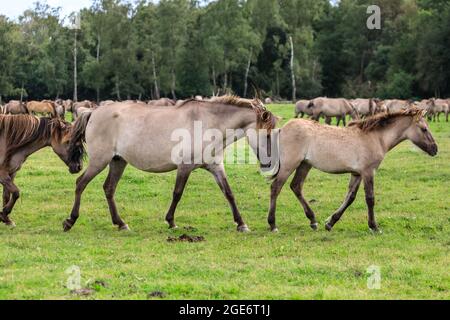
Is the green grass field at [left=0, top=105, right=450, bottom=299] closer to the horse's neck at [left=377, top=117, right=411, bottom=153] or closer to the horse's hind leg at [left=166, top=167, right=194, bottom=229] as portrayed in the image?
the horse's hind leg at [left=166, top=167, right=194, bottom=229]

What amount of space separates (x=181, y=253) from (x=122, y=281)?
6.07 ft

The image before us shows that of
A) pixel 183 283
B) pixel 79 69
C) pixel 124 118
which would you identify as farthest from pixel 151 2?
pixel 183 283

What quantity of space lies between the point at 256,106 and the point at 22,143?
13.1 ft

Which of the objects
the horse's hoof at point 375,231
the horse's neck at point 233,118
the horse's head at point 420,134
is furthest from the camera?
the horse's head at point 420,134

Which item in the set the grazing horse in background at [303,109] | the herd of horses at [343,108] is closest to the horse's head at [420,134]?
the herd of horses at [343,108]

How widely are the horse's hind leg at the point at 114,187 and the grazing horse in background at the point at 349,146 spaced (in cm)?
254

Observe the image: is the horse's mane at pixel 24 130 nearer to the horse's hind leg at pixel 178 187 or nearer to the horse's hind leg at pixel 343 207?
the horse's hind leg at pixel 178 187

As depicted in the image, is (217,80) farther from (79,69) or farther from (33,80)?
(33,80)

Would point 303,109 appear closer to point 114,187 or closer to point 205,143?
point 114,187

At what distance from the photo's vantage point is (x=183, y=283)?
7387 millimetres

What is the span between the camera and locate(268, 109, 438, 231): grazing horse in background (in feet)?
36.7

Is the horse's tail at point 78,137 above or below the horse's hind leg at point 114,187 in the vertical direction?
above

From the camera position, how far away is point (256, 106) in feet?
37.2

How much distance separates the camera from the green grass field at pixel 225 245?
24.0 ft
